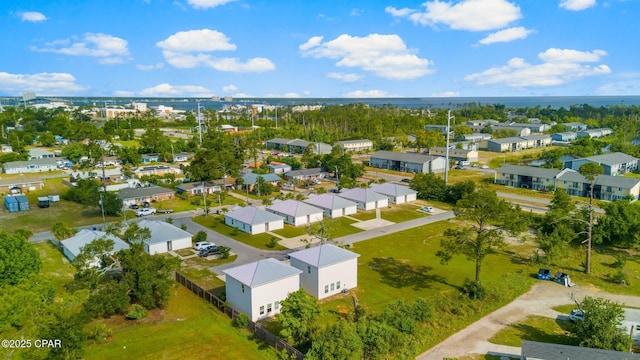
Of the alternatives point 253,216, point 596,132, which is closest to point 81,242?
point 253,216

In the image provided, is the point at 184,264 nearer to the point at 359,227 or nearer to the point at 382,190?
the point at 359,227

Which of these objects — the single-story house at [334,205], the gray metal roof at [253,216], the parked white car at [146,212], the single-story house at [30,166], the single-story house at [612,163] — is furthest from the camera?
the single-story house at [30,166]

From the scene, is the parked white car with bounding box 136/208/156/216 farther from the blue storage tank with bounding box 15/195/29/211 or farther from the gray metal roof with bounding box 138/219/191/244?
the blue storage tank with bounding box 15/195/29/211

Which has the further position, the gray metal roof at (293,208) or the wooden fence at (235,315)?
the gray metal roof at (293,208)

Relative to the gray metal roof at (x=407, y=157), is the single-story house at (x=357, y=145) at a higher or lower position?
higher

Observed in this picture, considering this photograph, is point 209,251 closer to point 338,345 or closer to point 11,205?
point 338,345

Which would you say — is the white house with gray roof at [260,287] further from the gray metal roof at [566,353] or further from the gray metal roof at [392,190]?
the gray metal roof at [392,190]

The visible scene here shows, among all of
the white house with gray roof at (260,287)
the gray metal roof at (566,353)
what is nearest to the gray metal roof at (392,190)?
the white house with gray roof at (260,287)

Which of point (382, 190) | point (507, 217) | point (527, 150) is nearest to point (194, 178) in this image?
point (382, 190)
